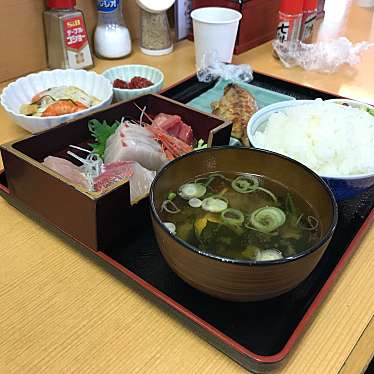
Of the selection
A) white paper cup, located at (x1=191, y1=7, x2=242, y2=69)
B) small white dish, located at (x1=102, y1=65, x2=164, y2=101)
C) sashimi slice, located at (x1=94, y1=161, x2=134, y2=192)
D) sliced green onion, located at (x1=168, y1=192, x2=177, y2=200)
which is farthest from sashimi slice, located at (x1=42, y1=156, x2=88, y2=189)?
white paper cup, located at (x1=191, y1=7, x2=242, y2=69)

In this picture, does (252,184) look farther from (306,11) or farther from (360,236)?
(306,11)

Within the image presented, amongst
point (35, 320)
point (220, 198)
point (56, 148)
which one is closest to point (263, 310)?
point (220, 198)

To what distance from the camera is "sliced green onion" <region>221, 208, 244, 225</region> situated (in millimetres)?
710

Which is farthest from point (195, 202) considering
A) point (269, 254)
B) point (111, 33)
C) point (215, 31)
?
point (111, 33)

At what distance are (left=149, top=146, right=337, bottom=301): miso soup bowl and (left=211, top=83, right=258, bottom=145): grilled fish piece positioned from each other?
0.86ft

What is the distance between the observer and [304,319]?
64cm

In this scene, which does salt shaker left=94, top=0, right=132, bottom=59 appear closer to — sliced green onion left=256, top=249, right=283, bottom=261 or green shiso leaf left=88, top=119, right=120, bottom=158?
green shiso leaf left=88, top=119, right=120, bottom=158

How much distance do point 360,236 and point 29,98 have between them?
81 cm

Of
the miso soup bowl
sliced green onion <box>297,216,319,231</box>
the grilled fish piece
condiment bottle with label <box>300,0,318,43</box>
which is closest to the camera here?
the miso soup bowl

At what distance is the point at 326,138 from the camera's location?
0.90 meters

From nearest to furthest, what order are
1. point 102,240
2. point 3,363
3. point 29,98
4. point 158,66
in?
point 3,363
point 102,240
point 29,98
point 158,66

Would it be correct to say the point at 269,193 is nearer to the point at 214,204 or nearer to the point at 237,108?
the point at 214,204

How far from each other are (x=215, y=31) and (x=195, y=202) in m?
0.79

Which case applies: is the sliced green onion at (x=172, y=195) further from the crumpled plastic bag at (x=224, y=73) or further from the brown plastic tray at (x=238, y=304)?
the crumpled plastic bag at (x=224, y=73)
